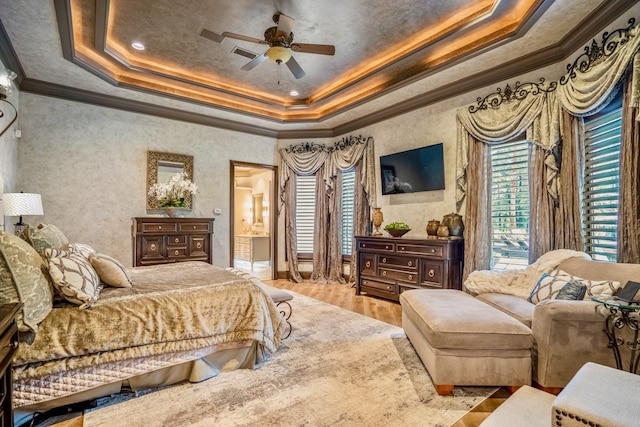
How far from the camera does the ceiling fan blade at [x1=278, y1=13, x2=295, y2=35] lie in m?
3.05

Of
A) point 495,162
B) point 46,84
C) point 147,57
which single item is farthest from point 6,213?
point 495,162

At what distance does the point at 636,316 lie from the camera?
1899mm

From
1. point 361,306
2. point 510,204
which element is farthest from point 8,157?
point 510,204

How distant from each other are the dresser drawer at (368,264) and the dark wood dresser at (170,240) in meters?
2.44

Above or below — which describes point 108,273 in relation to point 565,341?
above

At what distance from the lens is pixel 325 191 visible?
6.14 meters

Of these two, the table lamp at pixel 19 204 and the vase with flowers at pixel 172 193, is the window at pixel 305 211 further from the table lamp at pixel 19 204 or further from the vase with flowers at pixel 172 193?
the table lamp at pixel 19 204

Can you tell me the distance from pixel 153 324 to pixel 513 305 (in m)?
2.81

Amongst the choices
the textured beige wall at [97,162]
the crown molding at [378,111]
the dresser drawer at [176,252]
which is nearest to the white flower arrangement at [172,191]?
the textured beige wall at [97,162]

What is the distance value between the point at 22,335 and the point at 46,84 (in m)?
3.80

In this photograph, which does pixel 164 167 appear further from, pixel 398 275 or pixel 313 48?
pixel 398 275

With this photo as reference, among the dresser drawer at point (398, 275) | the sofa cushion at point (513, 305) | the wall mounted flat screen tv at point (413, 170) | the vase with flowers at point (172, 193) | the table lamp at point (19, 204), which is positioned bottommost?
the dresser drawer at point (398, 275)

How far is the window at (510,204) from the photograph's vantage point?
3.68m

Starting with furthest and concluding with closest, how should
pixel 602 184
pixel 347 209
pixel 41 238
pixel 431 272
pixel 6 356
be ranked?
pixel 347 209 < pixel 431 272 < pixel 602 184 < pixel 41 238 < pixel 6 356
